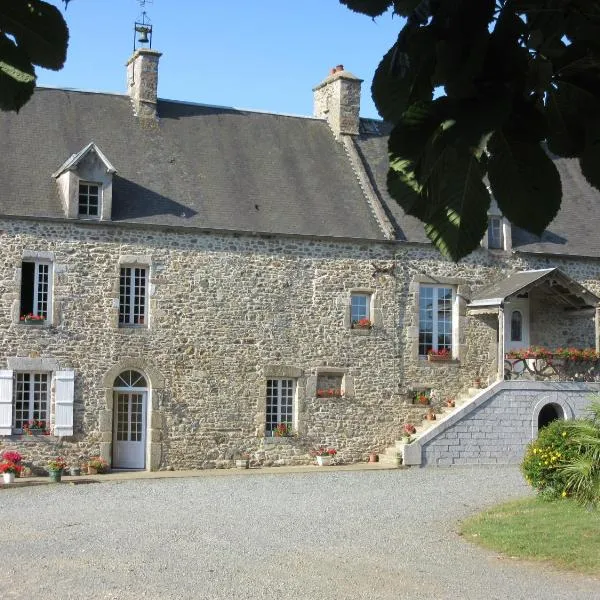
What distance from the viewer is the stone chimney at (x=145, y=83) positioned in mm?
21423

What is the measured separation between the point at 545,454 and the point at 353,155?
35.3 ft

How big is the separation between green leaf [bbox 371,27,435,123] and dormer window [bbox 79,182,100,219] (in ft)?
58.1

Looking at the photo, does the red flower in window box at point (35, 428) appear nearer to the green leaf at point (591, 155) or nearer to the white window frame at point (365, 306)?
the white window frame at point (365, 306)

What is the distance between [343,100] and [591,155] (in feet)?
69.8

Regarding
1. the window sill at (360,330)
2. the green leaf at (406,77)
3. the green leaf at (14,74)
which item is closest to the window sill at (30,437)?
the window sill at (360,330)

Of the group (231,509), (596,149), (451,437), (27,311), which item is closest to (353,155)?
(451,437)

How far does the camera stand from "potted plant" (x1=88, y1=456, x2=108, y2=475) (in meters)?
18.6

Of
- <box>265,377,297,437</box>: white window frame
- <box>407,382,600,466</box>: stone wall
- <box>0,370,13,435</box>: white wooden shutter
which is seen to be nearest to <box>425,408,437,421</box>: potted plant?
<box>407,382,600,466</box>: stone wall

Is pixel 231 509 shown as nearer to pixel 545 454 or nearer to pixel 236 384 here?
pixel 545 454

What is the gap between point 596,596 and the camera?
29.9 ft

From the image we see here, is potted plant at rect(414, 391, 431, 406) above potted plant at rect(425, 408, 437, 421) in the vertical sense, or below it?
above

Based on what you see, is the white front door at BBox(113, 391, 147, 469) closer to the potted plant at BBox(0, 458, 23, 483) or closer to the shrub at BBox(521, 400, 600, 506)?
the potted plant at BBox(0, 458, 23, 483)

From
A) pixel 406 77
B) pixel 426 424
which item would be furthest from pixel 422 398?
pixel 406 77

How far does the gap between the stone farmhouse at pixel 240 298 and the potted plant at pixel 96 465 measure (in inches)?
7.6
